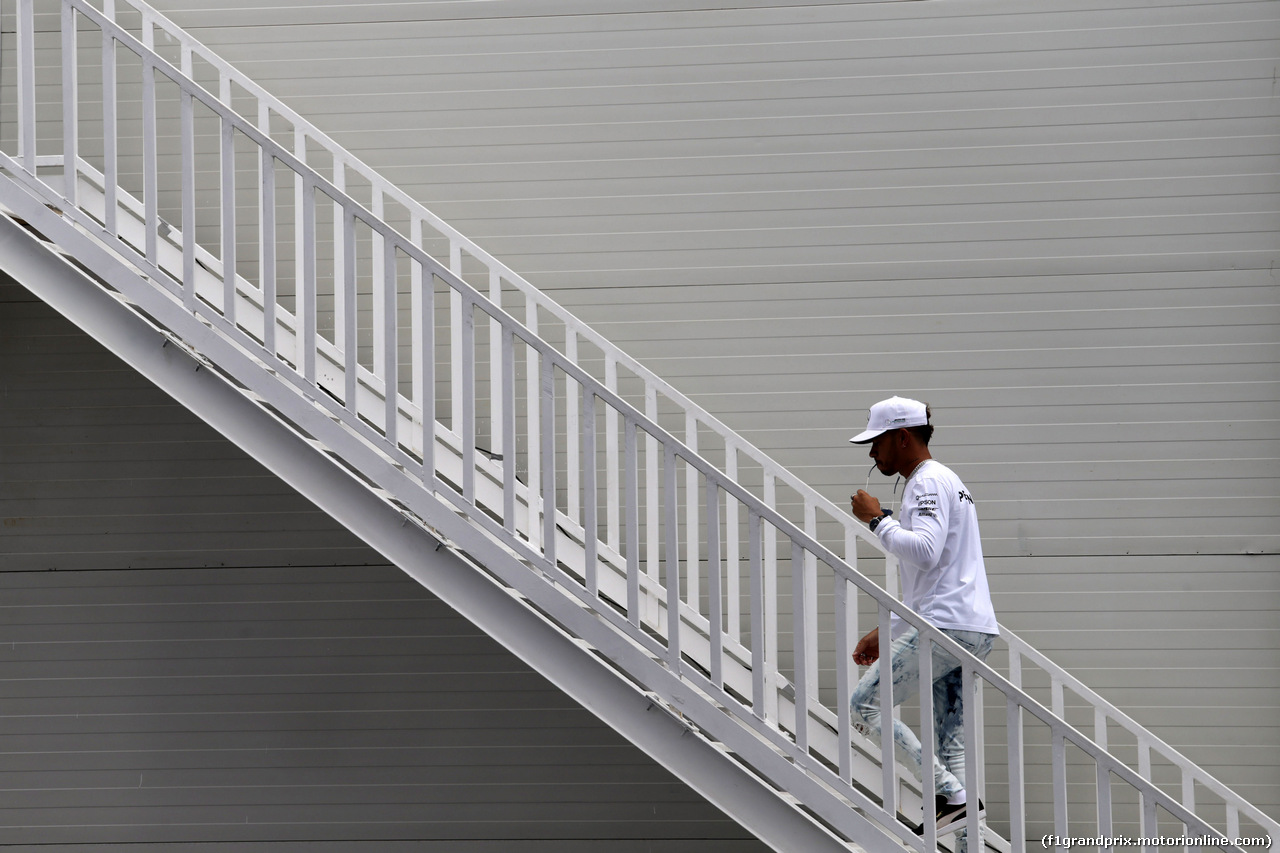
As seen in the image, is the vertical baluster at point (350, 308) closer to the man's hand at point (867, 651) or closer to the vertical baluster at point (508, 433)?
the vertical baluster at point (508, 433)

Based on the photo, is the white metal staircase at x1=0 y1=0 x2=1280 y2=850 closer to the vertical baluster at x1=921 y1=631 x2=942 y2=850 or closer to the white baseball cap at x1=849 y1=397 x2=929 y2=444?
the vertical baluster at x1=921 y1=631 x2=942 y2=850

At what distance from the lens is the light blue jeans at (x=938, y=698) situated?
3652 millimetres

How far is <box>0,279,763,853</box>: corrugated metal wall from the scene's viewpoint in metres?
5.25

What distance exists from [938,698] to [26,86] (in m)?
4.14

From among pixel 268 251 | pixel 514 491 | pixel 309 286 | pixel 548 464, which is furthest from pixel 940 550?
pixel 268 251

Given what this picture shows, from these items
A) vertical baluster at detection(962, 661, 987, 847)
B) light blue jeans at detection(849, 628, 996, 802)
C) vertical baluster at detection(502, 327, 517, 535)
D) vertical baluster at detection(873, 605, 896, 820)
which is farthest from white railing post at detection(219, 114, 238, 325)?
vertical baluster at detection(962, 661, 987, 847)

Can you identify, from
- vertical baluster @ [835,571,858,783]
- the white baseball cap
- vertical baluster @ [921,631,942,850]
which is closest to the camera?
vertical baluster @ [921,631,942,850]

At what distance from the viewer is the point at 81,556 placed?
5406mm

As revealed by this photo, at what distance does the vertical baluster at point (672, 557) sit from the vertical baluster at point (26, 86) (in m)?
2.69

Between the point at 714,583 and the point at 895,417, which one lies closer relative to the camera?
the point at 714,583

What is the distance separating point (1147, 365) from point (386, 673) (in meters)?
4.16

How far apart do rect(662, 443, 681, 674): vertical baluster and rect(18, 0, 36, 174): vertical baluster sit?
269 centimetres

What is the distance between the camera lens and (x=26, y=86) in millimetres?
3883

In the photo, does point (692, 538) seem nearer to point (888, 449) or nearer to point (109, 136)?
point (888, 449)
